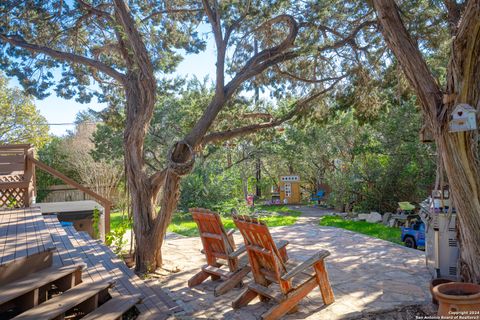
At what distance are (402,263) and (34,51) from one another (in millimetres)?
7333

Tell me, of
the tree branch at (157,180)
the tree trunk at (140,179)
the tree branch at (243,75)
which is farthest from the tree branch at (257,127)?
the tree trunk at (140,179)

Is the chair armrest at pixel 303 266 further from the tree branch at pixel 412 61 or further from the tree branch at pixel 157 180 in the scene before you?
the tree branch at pixel 157 180

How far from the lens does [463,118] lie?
3.54m

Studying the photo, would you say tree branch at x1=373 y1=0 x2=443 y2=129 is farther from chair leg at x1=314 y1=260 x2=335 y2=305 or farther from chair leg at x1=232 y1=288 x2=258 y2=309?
chair leg at x1=232 y1=288 x2=258 y2=309

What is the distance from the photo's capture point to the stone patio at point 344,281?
4.32 metres

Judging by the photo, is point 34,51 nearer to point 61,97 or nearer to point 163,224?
point 61,97

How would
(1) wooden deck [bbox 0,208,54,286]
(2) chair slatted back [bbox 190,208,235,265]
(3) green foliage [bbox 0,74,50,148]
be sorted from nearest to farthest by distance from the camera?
1. (1) wooden deck [bbox 0,208,54,286]
2. (2) chair slatted back [bbox 190,208,235,265]
3. (3) green foliage [bbox 0,74,50,148]

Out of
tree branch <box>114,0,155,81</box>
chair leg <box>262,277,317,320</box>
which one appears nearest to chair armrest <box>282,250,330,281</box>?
chair leg <box>262,277,317,320</box>

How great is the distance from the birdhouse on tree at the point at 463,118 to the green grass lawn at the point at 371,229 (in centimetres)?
516

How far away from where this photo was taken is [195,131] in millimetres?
6660

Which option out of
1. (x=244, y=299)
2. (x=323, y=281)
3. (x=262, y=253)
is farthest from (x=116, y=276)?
(x=323, y=281)

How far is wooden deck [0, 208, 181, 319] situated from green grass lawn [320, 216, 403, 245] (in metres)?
5.87

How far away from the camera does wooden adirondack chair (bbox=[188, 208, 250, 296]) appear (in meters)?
5.09

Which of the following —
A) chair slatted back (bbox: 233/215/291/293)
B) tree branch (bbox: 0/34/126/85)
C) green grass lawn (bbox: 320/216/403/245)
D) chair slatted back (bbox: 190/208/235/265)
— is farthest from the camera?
green grass lawn (bbox: 320/216/403/245)
